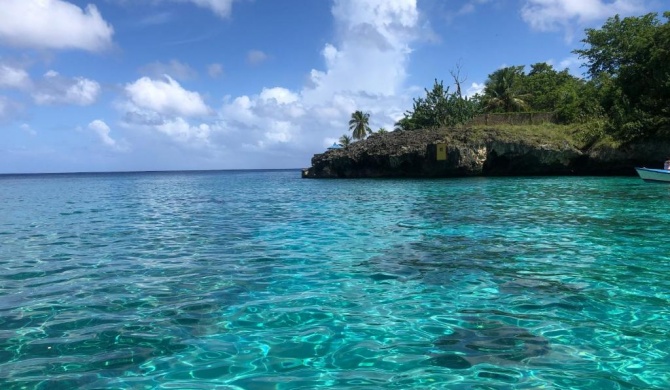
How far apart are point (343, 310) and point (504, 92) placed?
56035 mm

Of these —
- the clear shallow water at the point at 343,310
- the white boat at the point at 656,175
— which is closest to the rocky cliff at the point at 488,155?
the white boat at the point at 656,175

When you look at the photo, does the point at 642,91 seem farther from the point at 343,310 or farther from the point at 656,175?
the point at 343,310

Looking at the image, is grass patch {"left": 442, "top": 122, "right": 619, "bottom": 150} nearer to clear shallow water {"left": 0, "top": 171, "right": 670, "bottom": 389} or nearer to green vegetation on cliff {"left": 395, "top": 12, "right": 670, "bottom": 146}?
green vegetation on cliff {"left": 395, "top": 12, "right": 670, "bottom": 146}

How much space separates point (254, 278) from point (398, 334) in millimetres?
3139

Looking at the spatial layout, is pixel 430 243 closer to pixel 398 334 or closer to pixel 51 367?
pixel 398 334

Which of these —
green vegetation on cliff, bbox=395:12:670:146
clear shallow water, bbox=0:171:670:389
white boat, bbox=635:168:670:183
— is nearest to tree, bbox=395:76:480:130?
green vegetation on cliff, bbox=395:12:670:146

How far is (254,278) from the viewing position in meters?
7.14

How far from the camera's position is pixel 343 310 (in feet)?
18.0

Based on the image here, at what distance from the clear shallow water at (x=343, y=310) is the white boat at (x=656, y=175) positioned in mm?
16811

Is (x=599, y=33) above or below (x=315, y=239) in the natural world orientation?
above

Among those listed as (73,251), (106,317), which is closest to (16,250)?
(73,251)

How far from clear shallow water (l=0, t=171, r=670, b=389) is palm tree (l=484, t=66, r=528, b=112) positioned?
156 feet

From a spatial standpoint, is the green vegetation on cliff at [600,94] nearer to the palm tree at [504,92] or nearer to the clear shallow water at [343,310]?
the palm tree at [504,92]

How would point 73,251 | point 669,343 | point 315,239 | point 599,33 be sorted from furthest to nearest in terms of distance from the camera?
point 599,33 < point 315,239 < point 73,251 < point 669,343
